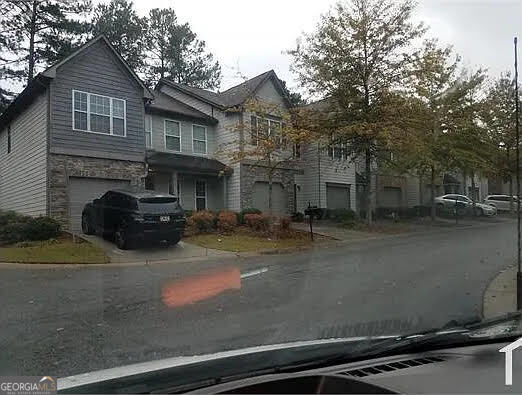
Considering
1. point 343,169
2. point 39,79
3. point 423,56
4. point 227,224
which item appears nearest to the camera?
point 39,79

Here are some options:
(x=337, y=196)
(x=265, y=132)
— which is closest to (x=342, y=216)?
(x=337, y=196)

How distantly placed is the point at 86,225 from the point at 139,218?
3383 mm

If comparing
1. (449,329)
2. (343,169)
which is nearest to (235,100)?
(343,169)

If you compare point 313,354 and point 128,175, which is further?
point 128,175

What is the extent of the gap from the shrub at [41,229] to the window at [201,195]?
8.71 metres

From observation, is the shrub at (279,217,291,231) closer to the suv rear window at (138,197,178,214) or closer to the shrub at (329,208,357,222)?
the suv rear window at (138,197,178,214)

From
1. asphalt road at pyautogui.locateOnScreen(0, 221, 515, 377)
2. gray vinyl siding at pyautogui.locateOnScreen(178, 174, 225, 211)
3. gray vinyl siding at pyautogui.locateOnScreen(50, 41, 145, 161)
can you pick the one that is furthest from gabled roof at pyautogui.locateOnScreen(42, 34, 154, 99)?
asphalt road at pyautogui.locateOnScreen(0, 221, 515, 377)

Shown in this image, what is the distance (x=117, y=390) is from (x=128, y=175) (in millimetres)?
18572

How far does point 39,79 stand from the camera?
59.0ft

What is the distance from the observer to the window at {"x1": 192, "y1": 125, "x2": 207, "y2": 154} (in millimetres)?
24375

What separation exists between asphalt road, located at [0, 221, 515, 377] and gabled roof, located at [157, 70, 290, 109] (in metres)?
11.6

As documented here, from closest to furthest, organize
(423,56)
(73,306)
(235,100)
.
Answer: (73,306) < (423,56) < (235,100)

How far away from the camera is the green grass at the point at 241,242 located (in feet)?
55.8

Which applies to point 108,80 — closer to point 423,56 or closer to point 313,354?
point 423,56
